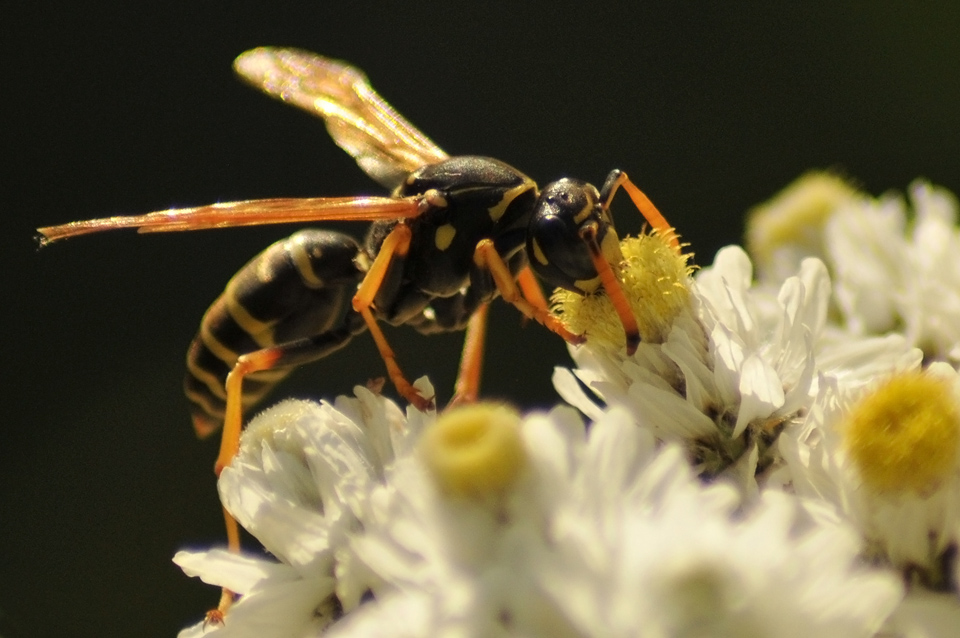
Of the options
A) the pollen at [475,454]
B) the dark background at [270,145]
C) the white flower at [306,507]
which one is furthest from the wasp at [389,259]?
the dark background at [270,145]

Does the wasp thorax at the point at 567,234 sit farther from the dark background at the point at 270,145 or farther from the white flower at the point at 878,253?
the dark background at the point at 270,145

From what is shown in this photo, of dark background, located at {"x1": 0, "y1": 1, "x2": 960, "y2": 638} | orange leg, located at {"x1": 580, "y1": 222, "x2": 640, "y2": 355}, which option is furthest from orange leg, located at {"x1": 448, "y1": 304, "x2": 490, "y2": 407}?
dark background, located at {"x1": 0, "y1": 1, "x2": 960, "y2": 638}

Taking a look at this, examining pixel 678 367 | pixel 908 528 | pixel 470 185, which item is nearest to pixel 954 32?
pixel 470 185

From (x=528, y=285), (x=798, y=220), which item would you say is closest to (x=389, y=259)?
(x=528, y=285)

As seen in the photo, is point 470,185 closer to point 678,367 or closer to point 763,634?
point 678,367

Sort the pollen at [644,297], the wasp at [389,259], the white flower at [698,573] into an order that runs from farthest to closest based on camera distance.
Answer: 1. the wasp at [389,259]
2. the pollen at [644,297]
3. the white flower at [698,573]

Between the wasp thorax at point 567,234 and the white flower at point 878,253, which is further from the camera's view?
the white flower at point 878,253

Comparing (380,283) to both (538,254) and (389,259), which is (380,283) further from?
(538,254)
